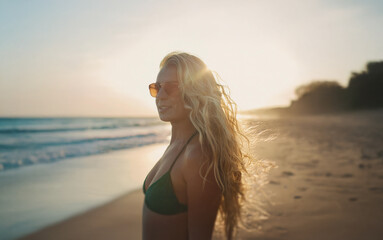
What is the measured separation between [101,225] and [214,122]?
3566mm

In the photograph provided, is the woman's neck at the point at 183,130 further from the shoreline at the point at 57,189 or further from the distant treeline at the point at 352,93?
the distant treeline at the point at 352,93

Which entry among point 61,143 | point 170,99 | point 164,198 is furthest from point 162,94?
point 61,143

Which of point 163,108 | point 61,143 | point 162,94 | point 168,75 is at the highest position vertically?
point 168,75

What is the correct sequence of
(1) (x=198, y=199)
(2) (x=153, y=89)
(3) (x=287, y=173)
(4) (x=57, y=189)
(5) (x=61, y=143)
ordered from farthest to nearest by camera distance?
(5) (x=61, y=143) → (3) (x=287, y=173) → (4) (x=57, y=189) → (2) (x=153, y=89) → (1) (x=198, y=199)

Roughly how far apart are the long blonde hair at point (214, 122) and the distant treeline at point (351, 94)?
36.0m

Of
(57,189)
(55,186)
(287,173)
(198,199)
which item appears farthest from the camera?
(287,173)

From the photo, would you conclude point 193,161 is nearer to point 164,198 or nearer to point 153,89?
point 164,198

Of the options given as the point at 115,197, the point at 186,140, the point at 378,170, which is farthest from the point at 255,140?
the point at 378,170

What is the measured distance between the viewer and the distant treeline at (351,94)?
32.2m

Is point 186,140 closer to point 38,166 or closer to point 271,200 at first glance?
point 271,200

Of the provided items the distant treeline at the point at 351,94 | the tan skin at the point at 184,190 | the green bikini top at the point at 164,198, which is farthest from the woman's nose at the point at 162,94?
the distant treeline at the point at 351,94

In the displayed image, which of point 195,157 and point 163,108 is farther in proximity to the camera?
point 163,108

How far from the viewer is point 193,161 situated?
1424 millimetres

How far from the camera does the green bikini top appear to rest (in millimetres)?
1502
